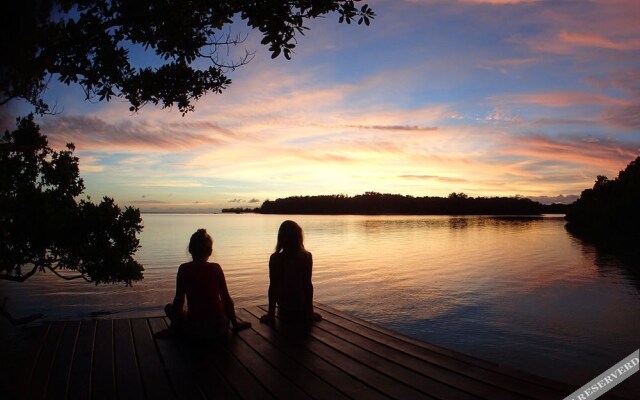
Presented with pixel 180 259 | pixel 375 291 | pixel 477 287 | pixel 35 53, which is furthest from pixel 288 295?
pixel 180 259

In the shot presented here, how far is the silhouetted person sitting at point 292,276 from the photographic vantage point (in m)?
7.17

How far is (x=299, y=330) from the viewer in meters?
6.78

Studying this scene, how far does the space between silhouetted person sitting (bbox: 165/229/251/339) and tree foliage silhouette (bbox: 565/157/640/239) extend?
74071 mm

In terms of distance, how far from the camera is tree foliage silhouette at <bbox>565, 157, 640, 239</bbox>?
63.3m

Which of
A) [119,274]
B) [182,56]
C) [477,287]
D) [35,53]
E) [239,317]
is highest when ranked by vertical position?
[182,56]

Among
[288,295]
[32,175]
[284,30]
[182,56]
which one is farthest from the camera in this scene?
[32,175]

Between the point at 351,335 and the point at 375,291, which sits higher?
the point at 351,335

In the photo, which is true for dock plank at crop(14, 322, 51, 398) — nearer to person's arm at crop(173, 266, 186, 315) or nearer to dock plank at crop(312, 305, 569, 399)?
person's arm at crop(173, 266, 186, 315)

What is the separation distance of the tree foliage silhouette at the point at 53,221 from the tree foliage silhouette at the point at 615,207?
7430 cm

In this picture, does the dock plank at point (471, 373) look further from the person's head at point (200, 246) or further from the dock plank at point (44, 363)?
the dock plank at point (44, 363)

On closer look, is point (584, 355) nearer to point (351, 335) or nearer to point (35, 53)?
point (351, 335)

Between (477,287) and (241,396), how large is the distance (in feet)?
67.3

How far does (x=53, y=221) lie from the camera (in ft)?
23.7

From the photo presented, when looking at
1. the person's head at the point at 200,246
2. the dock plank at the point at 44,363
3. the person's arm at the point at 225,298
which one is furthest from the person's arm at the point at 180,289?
the dock plank at the point at 44,363
